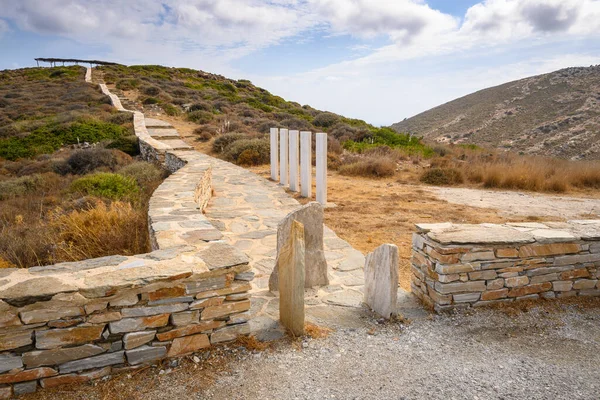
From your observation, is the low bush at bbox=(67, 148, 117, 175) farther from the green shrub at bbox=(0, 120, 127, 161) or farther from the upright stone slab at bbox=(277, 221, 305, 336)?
the upright stone slab at bbox=(277, 221, 305, 336)

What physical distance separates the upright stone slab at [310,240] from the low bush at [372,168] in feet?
24.9

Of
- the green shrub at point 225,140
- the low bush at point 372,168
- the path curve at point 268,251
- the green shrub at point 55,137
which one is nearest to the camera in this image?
the path curve at point 268,251

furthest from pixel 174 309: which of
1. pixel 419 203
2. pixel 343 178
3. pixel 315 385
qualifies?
pixel 343 178

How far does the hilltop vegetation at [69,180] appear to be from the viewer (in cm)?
450

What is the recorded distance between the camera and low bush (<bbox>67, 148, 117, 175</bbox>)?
11.2 m

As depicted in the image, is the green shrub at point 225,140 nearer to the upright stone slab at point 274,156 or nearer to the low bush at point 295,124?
the low bush at point 295,124

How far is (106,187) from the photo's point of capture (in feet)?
25.4

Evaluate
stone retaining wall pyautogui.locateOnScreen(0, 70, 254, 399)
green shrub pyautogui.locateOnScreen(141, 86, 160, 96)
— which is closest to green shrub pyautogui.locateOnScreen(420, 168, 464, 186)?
stone retaining wall pyautogui.locateOnScreen(0, 70, 254, 399)

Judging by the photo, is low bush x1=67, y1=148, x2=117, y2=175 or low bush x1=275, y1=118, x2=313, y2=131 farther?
low bush x1=275, y1=118, x2=313, y2=131

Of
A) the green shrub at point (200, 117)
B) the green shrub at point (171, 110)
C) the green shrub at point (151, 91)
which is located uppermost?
the green shrub at point (151, 91)

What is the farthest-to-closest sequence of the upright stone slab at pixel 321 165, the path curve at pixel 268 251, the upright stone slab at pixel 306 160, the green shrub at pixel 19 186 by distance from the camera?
the green shrub at pixel 19 186, the upright stone slab at pixel 306 160, the upright stone slab at pixel 321 165, the path curve at pixel 268 251

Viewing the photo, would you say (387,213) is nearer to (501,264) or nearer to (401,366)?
(501,264)

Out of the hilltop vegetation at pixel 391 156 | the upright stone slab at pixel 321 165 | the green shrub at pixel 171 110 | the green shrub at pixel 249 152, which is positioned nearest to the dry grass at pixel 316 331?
the upright stone slab at pixel 321 165

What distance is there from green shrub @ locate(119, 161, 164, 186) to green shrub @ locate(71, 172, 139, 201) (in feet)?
2.59
